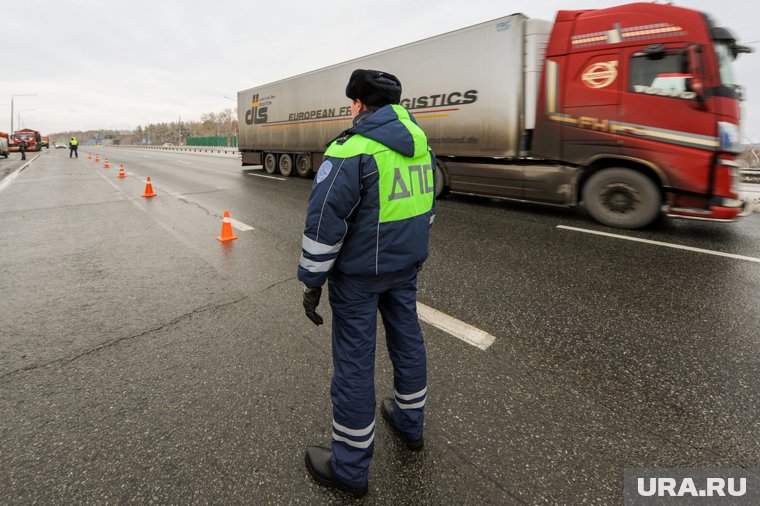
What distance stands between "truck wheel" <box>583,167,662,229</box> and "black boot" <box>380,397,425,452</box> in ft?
19.8

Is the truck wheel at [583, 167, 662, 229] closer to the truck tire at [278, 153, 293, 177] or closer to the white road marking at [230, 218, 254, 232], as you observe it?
the white road marking at [230, 218, 254, 232]

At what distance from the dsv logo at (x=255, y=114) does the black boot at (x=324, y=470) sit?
51.8ft

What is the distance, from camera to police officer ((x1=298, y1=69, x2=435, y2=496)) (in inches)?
65.9

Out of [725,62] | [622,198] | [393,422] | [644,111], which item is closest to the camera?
[393,422]

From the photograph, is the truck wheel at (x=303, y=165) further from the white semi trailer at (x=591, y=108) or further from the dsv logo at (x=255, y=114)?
the white semi trailer at (x=591, y=108)

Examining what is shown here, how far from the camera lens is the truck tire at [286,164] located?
594 inches

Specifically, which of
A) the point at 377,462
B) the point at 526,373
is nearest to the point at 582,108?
the point at 526,373

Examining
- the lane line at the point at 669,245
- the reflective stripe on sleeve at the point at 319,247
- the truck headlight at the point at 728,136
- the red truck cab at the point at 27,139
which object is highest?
the red truck cab at the point at 27,139

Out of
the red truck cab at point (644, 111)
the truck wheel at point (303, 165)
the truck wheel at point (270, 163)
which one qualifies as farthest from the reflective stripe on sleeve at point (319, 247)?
the truck wheel at point (270, 163)

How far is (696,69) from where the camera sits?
551 centimetres

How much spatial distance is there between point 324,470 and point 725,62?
7741 mm

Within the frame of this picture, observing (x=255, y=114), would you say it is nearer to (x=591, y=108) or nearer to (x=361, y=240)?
(x=591, y=108)

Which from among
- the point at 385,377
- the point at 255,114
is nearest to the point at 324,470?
the point at 385,377

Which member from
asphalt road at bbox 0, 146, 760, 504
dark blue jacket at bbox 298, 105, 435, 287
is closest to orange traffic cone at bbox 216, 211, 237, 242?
asphalt road at bbox 0, 146, 760, 504
